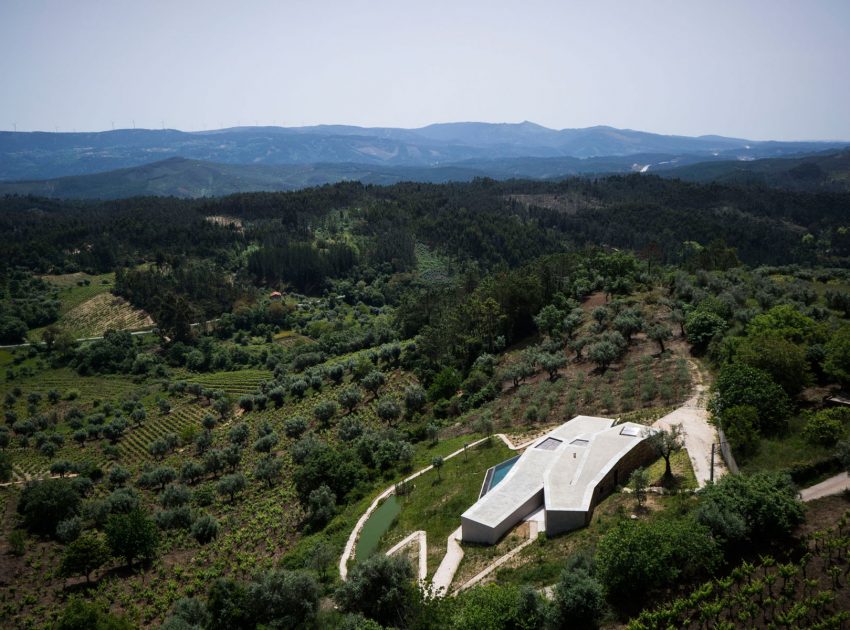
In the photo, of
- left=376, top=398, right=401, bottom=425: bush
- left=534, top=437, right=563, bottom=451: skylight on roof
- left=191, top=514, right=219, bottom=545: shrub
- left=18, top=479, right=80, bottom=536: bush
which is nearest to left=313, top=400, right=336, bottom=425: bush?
left=376, top=398, right=401, bottom=425: bush

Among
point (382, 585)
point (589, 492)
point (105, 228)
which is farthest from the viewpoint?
point (105, 228)

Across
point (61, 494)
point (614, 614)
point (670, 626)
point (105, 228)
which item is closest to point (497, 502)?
point (614, 614)

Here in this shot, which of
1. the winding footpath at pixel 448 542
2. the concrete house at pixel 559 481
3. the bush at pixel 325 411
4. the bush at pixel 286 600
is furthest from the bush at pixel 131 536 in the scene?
the bush at pixel 325 411

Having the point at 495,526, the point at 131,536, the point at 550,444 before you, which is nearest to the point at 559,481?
the point at 495,526

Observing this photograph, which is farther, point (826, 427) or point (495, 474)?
point (495, 474)

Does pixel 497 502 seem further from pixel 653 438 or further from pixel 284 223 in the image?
pixel 284 223

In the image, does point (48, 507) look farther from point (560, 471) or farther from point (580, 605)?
point (580, 605)

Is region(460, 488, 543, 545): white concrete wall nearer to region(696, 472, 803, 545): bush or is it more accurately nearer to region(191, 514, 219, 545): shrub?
region(696, 472, 803, 545): bush
